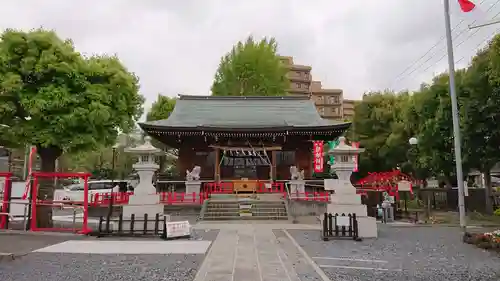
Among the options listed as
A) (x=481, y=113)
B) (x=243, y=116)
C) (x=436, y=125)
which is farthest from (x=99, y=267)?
(x=243, y=116)

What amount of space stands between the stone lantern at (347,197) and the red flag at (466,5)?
5.50 metres

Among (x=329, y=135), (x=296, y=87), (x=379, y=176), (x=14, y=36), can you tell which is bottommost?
(x=379, y=176)

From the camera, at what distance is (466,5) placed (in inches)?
432

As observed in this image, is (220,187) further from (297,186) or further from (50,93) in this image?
(50,93)

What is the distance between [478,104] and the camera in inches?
643

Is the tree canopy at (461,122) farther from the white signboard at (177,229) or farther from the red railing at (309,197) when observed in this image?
the white signboard at (177,229)

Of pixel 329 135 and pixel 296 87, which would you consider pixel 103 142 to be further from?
pixel 296 87

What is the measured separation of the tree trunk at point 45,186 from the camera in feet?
41.8

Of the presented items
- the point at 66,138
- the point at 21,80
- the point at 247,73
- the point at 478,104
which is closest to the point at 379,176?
the point at 478,104

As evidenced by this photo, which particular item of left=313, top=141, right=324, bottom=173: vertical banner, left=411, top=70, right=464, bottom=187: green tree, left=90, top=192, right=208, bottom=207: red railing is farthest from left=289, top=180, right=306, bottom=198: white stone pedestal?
left=411, top=70, right=464, bottom=187: green tree

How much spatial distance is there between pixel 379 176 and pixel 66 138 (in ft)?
52.1

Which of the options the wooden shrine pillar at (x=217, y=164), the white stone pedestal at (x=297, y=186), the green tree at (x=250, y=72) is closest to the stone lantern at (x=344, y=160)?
the white stone pedestal at (x=297, y=186)

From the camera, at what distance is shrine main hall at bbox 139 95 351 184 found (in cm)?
2083

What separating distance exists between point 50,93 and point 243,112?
16.0 metres
